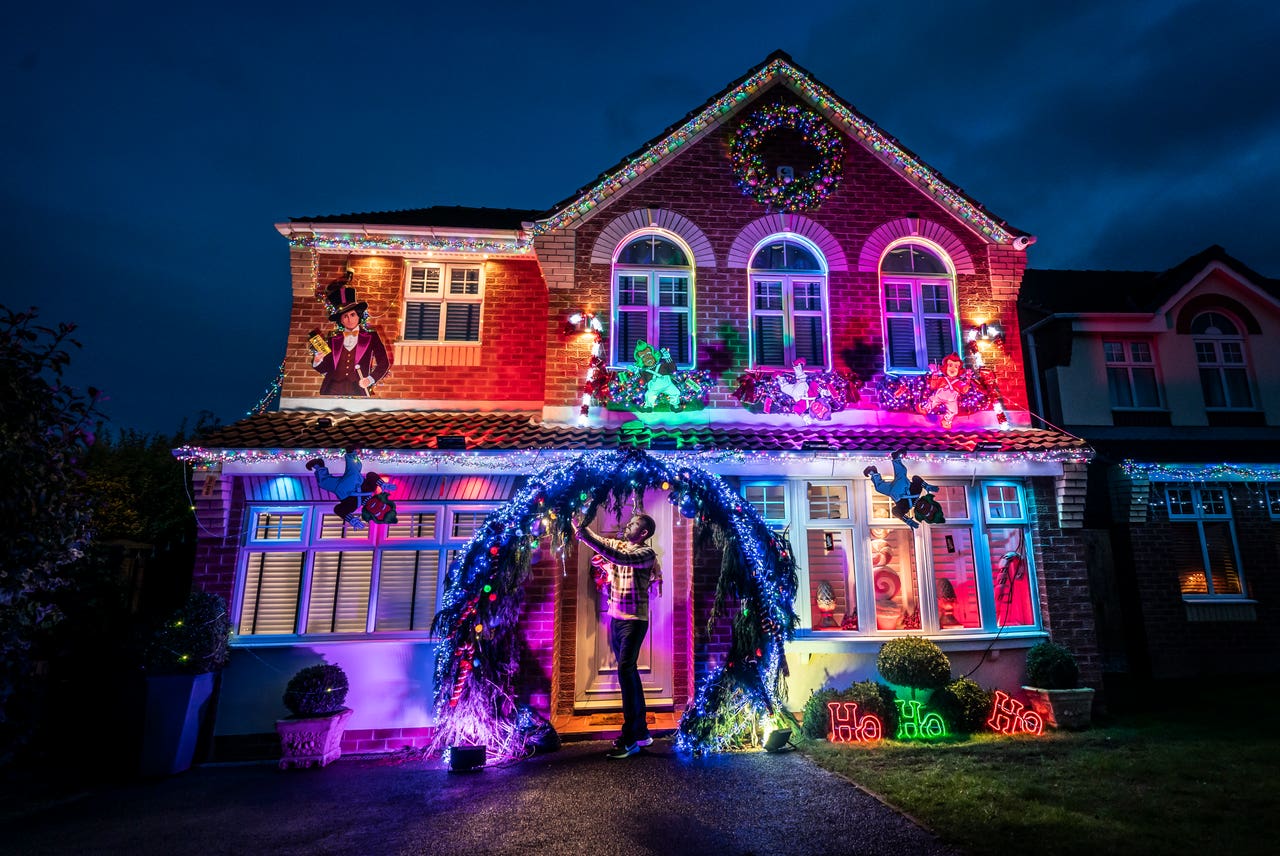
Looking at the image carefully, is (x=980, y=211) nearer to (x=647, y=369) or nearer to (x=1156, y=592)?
(x=647, y=369)

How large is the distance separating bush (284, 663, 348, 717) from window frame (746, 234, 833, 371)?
659cm

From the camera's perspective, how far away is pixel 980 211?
10031 mm

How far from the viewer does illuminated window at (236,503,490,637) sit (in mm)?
8078

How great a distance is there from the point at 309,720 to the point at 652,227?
303 inches

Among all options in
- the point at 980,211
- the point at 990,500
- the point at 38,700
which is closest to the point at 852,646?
the point at 990,500

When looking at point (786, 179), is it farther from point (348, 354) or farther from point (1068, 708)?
point (1068, 708)

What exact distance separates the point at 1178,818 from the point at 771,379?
6025 millimetres

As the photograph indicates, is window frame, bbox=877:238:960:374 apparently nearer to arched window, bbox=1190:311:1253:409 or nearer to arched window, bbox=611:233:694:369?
arched window, bbox=611:233:694:369

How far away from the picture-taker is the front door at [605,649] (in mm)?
8641

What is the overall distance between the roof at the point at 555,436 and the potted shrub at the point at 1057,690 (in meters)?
2.56

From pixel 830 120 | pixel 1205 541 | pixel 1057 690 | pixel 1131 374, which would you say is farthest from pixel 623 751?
pixel 1131 374

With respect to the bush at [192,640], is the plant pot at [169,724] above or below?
below

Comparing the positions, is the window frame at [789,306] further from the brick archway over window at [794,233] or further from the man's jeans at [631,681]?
the man's jeans at [631,681]

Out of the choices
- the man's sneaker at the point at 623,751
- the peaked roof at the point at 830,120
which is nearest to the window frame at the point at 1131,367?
the peaked roof at the point at 830,120
